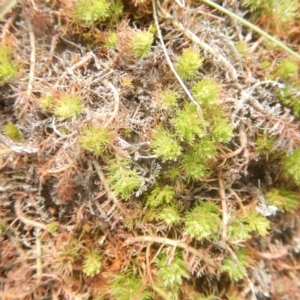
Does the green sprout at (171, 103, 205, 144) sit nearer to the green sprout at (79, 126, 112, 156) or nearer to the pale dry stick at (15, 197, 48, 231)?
the green sprout at (79, 126, 112, 156)

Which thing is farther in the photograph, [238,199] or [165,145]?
[238,199]

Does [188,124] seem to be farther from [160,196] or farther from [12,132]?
[12,132]

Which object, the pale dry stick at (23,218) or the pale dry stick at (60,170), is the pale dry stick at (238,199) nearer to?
the pale dry stick at (60,170)

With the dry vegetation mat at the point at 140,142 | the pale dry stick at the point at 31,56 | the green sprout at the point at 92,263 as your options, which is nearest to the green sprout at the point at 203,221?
the dry vegetation mat at the point at 140,142

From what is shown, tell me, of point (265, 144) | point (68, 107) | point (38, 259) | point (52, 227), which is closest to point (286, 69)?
point (265, 144)

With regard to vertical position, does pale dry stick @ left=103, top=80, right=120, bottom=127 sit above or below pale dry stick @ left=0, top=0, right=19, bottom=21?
below

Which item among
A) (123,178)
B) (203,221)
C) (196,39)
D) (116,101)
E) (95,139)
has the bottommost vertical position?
(203,221)

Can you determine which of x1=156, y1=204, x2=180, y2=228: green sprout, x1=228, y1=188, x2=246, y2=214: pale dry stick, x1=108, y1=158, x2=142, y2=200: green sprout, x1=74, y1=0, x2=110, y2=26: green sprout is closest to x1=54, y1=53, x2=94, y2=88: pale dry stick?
x1=74, y1=0, x2=110, y2=26: green sprout

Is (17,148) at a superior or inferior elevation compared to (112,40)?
inferior
